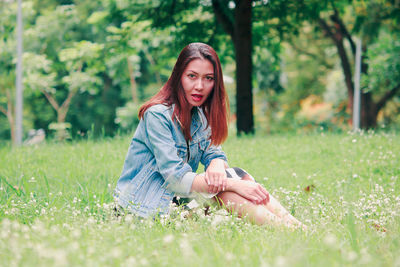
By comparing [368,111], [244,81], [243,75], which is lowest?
[368,111]

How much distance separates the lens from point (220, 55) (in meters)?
12.4

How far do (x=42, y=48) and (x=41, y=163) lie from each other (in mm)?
18692

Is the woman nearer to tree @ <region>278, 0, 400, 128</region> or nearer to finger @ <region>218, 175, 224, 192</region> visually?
finger @ <region>218, 175, 224, 192</region>

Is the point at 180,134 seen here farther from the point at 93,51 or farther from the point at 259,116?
the point at 259,116

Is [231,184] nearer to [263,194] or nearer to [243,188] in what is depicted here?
[243,188]

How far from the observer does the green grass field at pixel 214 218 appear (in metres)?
2.00

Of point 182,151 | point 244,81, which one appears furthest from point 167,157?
point 244,81

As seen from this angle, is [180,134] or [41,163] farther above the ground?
[180,134]

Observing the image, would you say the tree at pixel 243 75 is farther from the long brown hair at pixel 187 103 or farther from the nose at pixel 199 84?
the nose at pixel 199 84

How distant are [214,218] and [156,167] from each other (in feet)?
2.25

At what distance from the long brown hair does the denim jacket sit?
7 centimetres

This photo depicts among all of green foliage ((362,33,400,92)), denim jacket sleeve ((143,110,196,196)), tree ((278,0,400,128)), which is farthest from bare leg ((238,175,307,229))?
green foliage ((362,33,400,92))

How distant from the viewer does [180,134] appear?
3.37 meters

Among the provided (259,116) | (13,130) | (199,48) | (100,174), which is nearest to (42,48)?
(13,130)
